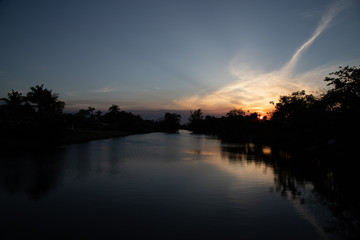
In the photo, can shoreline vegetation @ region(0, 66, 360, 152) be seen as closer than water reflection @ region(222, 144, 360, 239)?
No

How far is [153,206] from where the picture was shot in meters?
11.1

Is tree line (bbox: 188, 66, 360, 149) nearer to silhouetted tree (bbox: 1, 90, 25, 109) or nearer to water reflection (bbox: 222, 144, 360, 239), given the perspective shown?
water reflection (bbox: 222, 144, 360, 239)

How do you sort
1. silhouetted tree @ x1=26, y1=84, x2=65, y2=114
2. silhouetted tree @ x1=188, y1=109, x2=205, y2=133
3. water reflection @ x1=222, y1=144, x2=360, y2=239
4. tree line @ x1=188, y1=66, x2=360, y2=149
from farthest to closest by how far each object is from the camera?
silhouetted tree @ x1=188, y1=109, x2=205, y2=133, silhouetted tree @ x1=26, y1=84, x2=65, y2=114, tree line @ x1=188, y1=66, x2=360, y2=149, water reflection @ x1=222, y1=144, x2=360, y2=239

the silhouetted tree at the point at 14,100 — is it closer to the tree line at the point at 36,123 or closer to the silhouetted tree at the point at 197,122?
the tree line at the point at 36,123

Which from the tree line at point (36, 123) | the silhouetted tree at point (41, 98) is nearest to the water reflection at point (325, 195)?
the tree line at point (36, 123)

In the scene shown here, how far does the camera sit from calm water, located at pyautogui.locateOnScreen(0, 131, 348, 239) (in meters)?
8.46

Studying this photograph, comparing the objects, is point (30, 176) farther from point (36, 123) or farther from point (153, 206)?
point (36, 123)

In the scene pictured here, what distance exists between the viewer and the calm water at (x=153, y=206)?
8.46m

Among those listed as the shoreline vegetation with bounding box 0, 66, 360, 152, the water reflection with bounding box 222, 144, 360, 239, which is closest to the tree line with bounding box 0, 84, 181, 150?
the shoreline vegetation with bounding box 0, 66, 360, 152

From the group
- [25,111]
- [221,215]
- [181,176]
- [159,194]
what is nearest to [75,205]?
[159,194]

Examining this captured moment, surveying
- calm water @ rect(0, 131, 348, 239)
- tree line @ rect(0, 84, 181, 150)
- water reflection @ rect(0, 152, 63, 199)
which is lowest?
calm water @ rect(0, 131, 348, 239)

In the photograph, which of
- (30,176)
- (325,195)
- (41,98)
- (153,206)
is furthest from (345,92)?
(41,98)

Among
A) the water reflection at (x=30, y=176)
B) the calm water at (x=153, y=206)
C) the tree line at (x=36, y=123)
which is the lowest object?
the calm water at (x=153, y=206)

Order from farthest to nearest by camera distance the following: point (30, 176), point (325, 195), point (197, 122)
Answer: point (197, 122), point (30, 176), point (325, 195)
